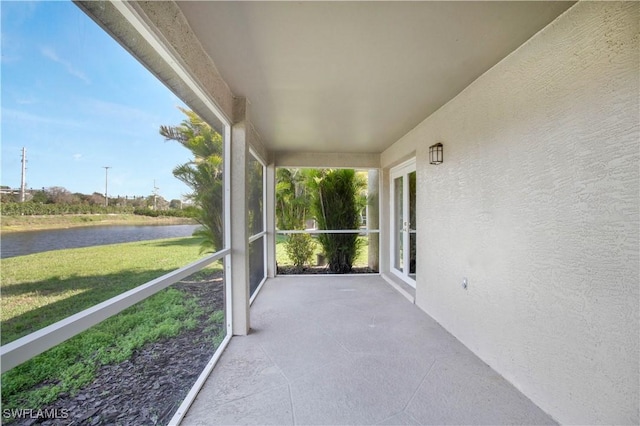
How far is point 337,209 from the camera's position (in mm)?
6207

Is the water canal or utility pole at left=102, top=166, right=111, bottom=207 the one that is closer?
the water canal

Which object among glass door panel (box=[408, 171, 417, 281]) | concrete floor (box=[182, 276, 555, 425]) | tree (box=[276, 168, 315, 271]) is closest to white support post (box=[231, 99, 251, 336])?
concrete floor (box=[182, 276, 555, 425])

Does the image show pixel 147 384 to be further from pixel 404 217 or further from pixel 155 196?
pixel 404 217

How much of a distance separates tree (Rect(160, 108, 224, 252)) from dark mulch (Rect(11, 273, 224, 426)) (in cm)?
51

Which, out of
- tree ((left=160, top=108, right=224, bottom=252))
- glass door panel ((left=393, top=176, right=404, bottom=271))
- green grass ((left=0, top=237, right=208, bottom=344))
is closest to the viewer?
green grass ((left=0, top=237, right=208, bottom=344))

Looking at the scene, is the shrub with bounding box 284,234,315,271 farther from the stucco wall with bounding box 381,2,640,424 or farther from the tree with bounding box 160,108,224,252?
the stucco wall with bounding box 381,2,640,424

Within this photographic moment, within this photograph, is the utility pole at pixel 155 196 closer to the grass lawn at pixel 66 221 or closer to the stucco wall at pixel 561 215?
the grass lawn at pixel 66 221

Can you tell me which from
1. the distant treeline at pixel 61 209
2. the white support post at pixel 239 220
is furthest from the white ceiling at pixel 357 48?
the distant treeline at pixel 61 209

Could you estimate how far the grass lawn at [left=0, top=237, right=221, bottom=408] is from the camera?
3.01 ft

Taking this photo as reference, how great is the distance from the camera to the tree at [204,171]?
6.91 ft

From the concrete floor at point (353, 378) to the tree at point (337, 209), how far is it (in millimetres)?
2702

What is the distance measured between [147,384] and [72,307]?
950mm

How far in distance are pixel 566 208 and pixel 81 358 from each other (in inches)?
111

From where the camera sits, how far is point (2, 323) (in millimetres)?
856
